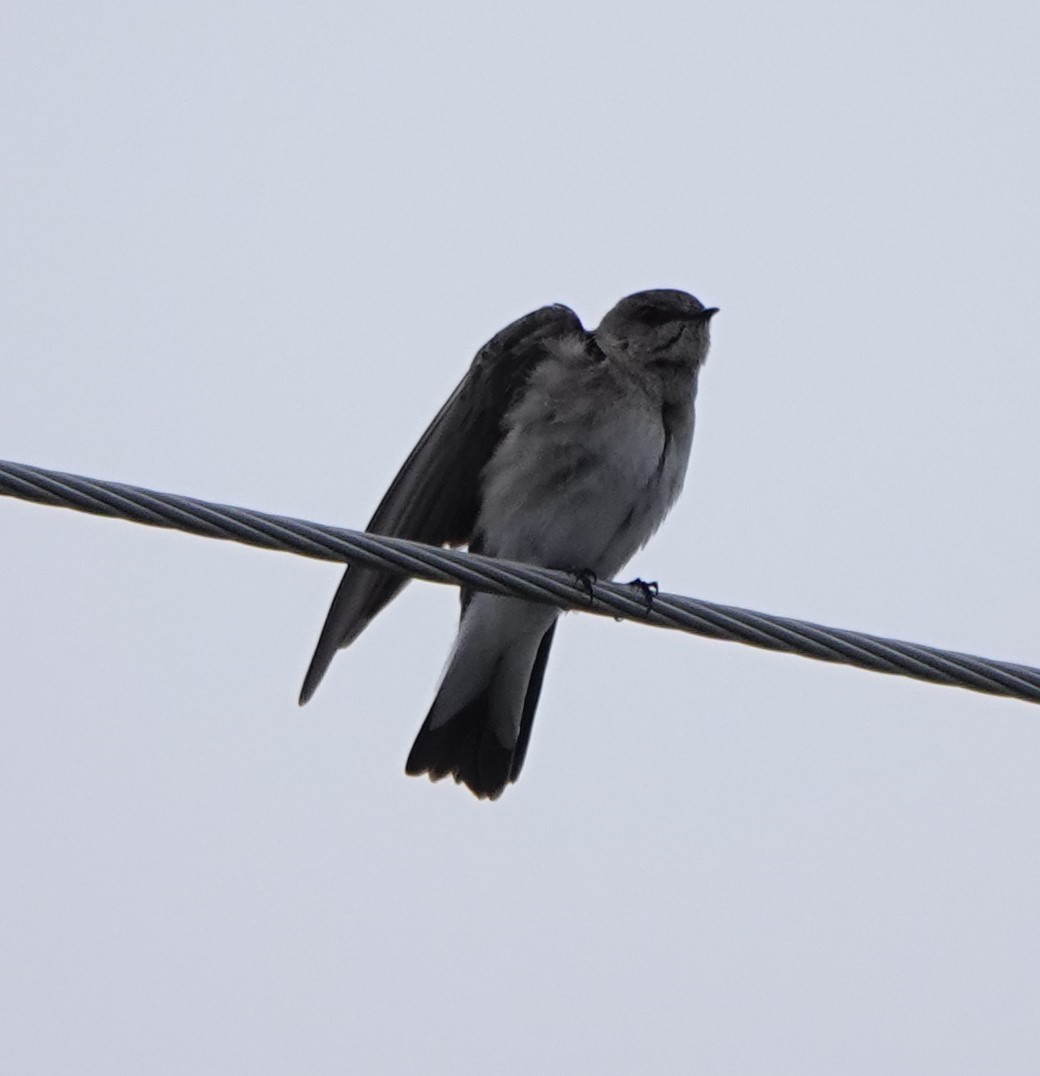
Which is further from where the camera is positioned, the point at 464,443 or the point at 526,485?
the point at 464,443

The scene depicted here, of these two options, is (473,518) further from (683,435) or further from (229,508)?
(229,508)

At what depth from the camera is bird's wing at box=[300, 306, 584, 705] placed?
22.5ft

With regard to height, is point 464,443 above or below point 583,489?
above

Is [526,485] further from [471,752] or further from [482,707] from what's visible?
[471,752]

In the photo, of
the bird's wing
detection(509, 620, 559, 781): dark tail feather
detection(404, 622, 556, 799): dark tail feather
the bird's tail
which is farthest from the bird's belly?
detection(404, 622, 556, 799): dark tail feather

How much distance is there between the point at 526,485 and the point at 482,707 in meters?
0.99

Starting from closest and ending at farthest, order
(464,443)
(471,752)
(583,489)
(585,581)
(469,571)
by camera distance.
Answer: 1. (469,571)
2. (585,581)
3. (583,489)
4. (464,443)
5. (471,752)

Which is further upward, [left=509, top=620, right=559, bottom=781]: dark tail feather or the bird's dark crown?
the bird's dark crown

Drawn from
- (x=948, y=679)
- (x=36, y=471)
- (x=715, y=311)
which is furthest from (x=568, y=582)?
(x=715, y=311)

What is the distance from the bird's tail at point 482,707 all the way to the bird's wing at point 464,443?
0.35m

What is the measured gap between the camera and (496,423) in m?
6.99

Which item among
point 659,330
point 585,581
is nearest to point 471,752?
point 659,330

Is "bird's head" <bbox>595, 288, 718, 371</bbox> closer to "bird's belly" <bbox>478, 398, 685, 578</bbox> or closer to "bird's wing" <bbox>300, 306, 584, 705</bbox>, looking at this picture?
"bird's wing" <bbox>300, 306, 584, 705</bbox>

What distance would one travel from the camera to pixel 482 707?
7.26m
